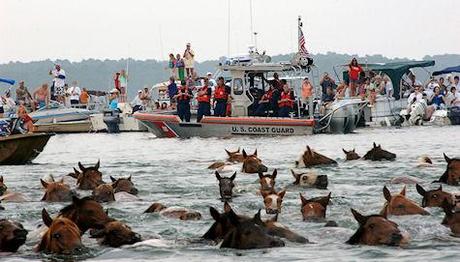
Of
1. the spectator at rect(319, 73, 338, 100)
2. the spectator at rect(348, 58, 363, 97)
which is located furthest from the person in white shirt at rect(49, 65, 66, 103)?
the spectator at rect(348, 58, 363, 97)

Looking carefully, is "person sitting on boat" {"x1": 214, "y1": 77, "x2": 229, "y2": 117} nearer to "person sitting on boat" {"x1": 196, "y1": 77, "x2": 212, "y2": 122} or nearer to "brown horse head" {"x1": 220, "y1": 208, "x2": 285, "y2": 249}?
"person sitting on boat" {"x1": 196, "y1": 77, "x2": 212, "y2": 122}

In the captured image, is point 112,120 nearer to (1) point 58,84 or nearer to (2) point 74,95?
(1) point 58,84

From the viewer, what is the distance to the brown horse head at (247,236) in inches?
449


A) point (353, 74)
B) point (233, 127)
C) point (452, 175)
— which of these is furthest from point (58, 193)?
point (353, 74)

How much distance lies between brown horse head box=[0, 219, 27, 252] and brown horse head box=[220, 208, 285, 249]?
7.57ft

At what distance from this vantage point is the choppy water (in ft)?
37.9

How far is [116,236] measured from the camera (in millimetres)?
12164

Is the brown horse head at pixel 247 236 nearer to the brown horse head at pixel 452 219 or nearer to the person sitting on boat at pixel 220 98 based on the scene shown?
the brown horse head at pixel 452 219

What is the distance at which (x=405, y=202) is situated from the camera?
45.1ft

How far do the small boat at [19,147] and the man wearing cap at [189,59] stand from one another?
22071 mm

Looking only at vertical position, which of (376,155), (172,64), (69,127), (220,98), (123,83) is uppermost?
(172,64)

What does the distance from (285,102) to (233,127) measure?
2.17 m

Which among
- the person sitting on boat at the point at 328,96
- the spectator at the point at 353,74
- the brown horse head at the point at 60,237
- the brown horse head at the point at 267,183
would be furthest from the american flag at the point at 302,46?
the brown horse head at the point at 60,237

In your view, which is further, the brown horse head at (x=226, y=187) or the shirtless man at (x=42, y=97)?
the shirtless man at (x=42, y=97)
